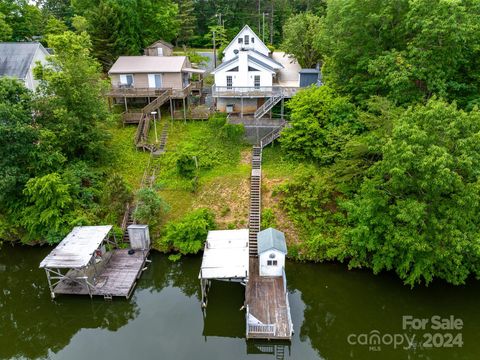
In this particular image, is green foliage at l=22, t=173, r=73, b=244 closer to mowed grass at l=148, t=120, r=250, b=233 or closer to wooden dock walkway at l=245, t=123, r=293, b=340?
mowed grass at l=148, t=120, r=250, b=233

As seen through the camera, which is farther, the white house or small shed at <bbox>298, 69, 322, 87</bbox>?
small shed at <bbox>298, 69, 322, 87</bbox>

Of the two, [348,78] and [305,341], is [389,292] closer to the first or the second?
[305,341]

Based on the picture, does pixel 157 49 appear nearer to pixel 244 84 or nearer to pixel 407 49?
pixel 244 84

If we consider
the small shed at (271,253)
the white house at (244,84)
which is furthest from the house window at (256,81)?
the small shed at (271,253)

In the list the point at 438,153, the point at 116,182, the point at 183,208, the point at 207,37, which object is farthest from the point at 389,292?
the point at 207,37

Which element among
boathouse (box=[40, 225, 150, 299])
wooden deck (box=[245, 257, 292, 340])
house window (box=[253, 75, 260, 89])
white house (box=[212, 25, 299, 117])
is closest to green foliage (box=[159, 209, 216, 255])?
boathouse (box=[40, 225, 150, 299])

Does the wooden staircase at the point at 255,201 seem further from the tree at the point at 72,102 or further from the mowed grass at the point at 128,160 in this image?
the tree at the point at 72,102

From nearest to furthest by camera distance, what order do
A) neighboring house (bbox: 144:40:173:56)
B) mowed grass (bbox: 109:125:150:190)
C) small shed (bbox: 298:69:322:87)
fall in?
mowed grass (bbox: 109:125:150:190) < small shed (bbox: 298:69:322:87) < neighboring house (bbox: 144:40:173:56)
